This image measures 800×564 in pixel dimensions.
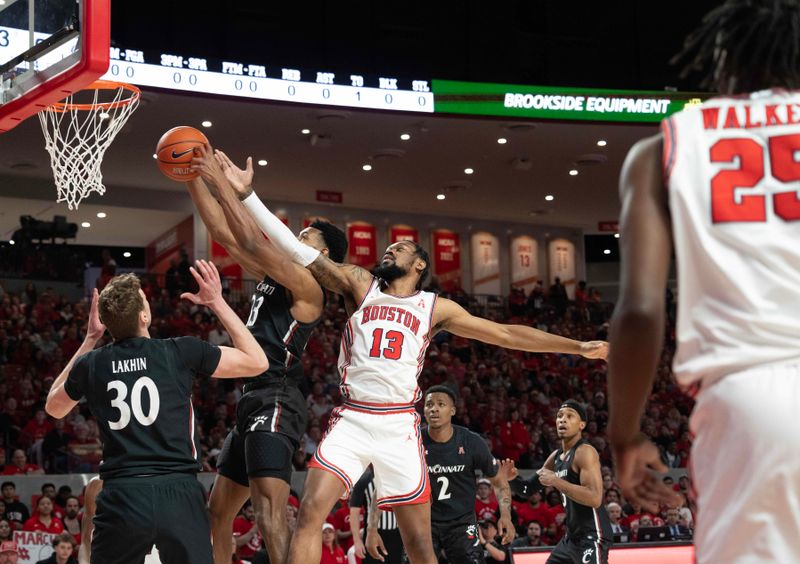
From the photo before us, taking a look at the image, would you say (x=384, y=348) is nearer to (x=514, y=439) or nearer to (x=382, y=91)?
(x=514, y=439)

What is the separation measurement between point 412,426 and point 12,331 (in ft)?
42.1

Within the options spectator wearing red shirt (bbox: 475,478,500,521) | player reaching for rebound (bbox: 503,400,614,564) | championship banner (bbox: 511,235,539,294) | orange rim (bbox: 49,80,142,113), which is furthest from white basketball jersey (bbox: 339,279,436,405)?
championship banner (bbox: 511,235,539,294)

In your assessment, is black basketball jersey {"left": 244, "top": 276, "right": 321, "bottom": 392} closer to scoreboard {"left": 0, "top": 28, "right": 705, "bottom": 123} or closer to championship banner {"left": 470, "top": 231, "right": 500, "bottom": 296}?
scoreboard {"left": 0, "top": 28, "right": 705, "bottom": 123}

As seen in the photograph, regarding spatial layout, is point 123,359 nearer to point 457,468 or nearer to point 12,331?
point 457,468

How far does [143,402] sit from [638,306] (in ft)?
8.91

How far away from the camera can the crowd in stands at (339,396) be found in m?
14.0

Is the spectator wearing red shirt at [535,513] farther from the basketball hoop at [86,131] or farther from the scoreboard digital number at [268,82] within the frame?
the scoreboard digital number at [268,82]

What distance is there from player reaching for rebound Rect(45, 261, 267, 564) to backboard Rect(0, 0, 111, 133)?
2493 millimetres

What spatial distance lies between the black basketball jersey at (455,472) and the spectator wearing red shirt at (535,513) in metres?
5.51

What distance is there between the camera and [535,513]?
14.1 metres

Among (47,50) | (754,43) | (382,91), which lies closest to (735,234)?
(754,43)

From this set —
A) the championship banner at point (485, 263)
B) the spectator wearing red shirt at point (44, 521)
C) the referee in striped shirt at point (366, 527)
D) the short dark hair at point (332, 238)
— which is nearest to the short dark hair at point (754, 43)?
the short dark hair at point (332, 238)

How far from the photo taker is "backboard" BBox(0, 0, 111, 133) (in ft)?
21.3

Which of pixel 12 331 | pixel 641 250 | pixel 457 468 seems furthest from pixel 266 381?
pixel 12 331
